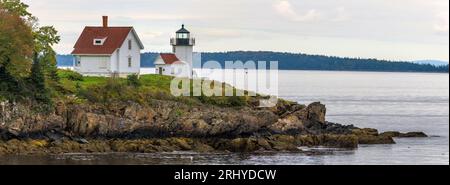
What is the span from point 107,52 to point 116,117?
1410cm

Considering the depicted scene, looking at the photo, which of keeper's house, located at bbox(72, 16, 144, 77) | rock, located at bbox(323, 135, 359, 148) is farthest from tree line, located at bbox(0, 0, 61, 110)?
rock, located at bbox(323, 135, 359, 148)

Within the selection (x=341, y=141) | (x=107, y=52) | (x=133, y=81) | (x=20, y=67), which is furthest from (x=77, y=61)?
(x=341, y=141)

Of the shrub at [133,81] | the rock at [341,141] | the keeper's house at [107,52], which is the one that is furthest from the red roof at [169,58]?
the rock at [341,141]

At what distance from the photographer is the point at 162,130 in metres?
57.4

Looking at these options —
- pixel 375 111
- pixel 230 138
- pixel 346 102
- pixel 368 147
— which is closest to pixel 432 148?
pixel 368 147

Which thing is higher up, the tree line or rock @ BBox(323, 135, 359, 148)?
the tree line

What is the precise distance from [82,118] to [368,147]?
55.5 feet

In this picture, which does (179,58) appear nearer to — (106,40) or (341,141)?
(106,40)

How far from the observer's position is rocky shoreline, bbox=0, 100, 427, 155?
5388 cm

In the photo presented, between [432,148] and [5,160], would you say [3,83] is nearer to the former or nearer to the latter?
[5,160]

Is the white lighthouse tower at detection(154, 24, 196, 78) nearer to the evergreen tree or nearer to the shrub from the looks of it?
the shrub

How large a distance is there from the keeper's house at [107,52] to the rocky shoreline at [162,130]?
11.6 meters

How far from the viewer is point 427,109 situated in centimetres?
11156

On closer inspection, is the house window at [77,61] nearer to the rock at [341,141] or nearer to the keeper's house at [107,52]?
the keeper's house at [107,52]
